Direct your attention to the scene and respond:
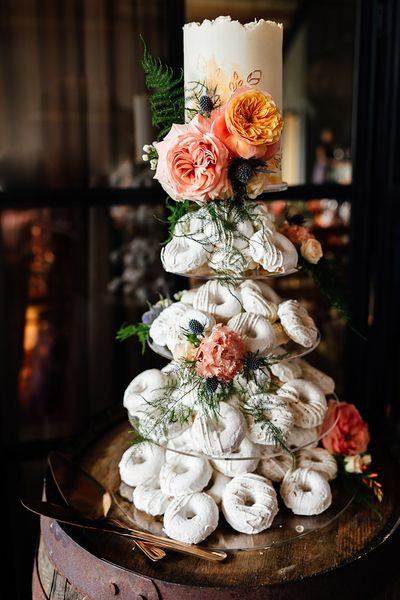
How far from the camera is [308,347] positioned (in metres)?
1.07

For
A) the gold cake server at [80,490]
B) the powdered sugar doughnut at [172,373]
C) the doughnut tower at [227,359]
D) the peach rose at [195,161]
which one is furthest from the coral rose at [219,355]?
the gold cake server at [80,490]

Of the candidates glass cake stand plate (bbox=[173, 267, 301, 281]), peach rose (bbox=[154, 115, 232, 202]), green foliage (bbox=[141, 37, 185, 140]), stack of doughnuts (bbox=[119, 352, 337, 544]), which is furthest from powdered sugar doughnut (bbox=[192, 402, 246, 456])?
green foliage (bbox=[141, 37, 185, 140])

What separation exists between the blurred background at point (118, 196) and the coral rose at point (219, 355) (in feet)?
2.08

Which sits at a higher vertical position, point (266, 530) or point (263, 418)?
point (263, 418)

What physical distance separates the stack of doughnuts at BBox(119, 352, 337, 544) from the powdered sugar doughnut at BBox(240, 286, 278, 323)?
11cm

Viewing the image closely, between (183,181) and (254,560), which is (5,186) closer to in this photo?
(183,181)

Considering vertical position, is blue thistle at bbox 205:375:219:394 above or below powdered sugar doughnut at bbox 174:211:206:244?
below

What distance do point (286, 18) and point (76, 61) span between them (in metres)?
0.65

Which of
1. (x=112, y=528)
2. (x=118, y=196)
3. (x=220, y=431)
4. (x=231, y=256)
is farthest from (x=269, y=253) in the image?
(x=118, y=196)

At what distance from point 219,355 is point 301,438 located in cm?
27

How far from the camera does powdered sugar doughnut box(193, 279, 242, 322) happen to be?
103 centimetres

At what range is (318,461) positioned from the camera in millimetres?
1143

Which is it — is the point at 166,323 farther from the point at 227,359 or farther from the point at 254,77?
the point at 254,77

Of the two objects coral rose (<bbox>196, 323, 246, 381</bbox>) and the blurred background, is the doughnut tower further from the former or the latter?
the blurred background
